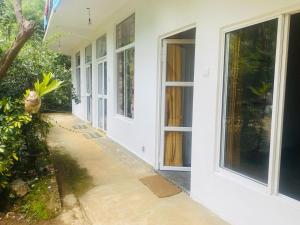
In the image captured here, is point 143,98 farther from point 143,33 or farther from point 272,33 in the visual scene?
point 272,33

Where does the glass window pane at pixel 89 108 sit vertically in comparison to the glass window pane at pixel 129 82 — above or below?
below

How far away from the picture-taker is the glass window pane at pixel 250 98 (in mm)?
2514

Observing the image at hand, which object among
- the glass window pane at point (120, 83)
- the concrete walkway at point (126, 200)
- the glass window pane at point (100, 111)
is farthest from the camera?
the glass window pane at point (100, 111)

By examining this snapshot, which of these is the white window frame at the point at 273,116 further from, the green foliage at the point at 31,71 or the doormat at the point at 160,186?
the green foliage at the point at 31,71

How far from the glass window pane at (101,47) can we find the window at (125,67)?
1327 mm

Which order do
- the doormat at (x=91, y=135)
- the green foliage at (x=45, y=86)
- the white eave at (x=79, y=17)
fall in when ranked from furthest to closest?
the doormat at (x=91, y=135), the white eave at (x=79, y=17), the green foliage at (x=45, y=86)

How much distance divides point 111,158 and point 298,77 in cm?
342

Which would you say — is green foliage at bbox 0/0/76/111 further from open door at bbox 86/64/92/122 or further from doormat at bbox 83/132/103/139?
open door at bbox 86/64/92/122

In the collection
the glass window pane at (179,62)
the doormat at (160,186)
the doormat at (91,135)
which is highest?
the glass window pane at (179,62)

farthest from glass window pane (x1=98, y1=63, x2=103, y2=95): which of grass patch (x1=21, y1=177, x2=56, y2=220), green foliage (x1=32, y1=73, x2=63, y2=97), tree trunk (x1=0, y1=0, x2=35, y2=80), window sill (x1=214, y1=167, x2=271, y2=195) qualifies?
window sill (x1=214, y1=167, x2=271, y2=195)

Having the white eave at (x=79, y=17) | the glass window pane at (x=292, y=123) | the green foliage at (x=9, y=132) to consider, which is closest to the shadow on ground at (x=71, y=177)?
the green foliage at (x=9, y=132)

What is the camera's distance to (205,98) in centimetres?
316

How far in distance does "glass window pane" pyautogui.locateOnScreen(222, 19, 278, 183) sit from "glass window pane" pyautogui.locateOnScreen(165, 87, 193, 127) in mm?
1429

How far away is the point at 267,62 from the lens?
2.52 meters
